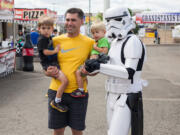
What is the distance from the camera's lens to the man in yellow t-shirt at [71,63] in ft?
8.81

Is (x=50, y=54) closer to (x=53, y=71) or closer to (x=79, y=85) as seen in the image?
(x=53, y=71)

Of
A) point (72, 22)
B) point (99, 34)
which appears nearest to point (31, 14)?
point (99, 34)

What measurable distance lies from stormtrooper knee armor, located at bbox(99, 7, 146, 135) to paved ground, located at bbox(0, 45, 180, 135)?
161cm

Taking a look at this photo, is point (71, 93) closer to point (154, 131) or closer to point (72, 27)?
point (72, 27)

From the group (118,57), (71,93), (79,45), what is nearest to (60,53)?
(79,45)

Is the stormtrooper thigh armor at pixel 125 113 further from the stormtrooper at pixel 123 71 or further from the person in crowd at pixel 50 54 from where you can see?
the person in crowd at pixel 50 54

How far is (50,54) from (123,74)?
0.79m

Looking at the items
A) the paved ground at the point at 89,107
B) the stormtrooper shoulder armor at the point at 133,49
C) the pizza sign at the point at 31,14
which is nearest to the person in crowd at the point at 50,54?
the stormtrooper shoulder armor at the point at 133,49

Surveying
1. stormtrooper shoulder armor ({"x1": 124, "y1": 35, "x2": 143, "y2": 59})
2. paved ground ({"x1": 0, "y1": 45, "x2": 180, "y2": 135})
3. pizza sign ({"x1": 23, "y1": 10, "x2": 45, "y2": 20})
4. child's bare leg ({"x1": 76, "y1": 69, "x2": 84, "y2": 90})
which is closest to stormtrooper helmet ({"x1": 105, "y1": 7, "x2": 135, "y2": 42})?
stormtrooper shoulder armor ({"x1": 124, "y1": 35, "x2": 143, "y2": 59})

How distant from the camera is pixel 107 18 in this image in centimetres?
282

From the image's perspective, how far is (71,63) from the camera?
2.71 metres

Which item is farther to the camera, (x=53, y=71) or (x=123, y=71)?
(x=53, y=71)

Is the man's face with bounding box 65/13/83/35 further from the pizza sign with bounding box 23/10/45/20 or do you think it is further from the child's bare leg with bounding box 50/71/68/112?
the pizza sign with bounding box 23/10/45/20

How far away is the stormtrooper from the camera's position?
2497 millimetres
